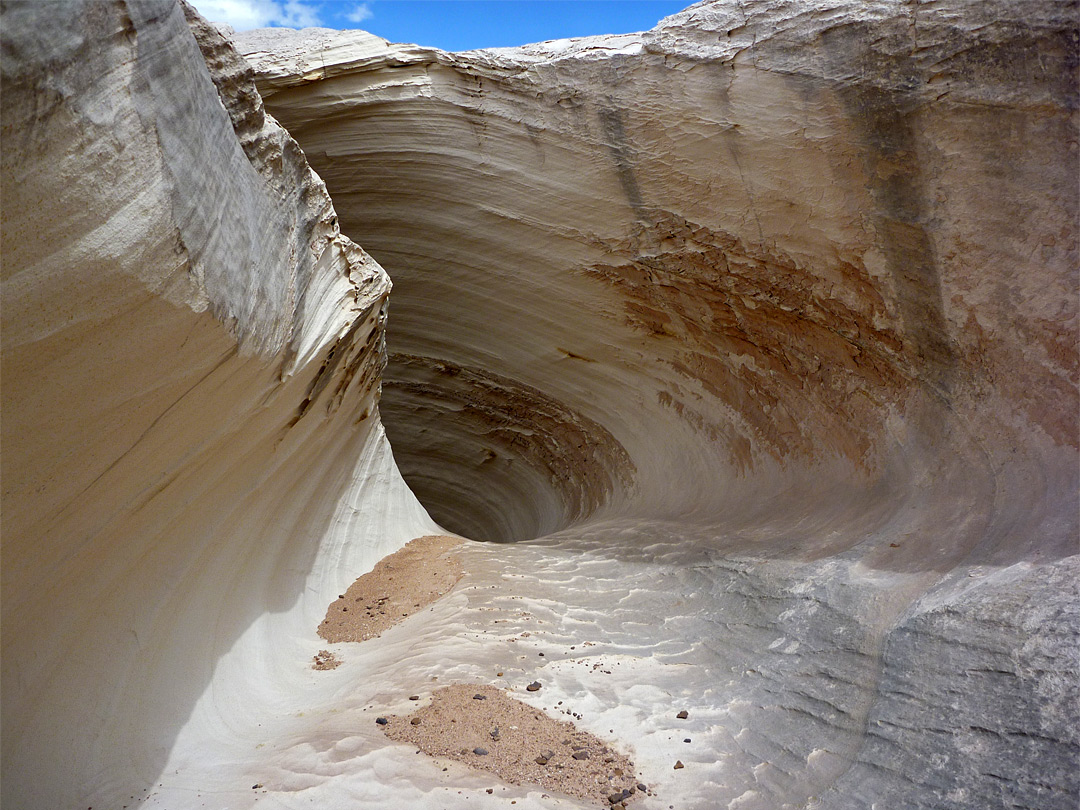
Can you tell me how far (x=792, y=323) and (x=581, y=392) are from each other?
2.05m

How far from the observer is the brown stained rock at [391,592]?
3637mm

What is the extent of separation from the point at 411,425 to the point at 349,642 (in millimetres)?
4085

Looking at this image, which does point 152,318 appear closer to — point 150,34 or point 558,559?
point 150,34

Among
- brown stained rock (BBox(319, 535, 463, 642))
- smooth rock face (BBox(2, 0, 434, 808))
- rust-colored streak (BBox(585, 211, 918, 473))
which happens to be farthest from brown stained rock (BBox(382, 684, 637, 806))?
Answer: rust-colored streak (BBox(585, 211, 918, 473))

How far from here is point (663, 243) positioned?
480 centimetres

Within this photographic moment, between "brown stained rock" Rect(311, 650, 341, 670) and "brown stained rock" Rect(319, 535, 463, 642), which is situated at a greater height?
"brown stained rock" Rect(319, 535, 463, 642)

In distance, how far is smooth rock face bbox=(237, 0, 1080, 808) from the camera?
7.74ft

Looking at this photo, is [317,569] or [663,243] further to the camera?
[663,243]

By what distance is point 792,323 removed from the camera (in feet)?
14.7

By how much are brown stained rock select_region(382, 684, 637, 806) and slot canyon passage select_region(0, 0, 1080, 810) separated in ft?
0.25

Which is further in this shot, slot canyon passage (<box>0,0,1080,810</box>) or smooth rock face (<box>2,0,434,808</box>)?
slot canyon passage (<box>0,0,1080,810</box>)

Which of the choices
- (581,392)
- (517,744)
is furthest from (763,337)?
(517,744)

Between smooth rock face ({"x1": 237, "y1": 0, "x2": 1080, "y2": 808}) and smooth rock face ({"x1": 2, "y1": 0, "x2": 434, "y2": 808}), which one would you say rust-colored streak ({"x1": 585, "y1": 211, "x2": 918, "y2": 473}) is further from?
smooth rock face ({"x1": 2, "y1": 0, "x2": 434, "y2": 808})

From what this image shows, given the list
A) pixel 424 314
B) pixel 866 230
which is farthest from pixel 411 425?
pixel 866 230
